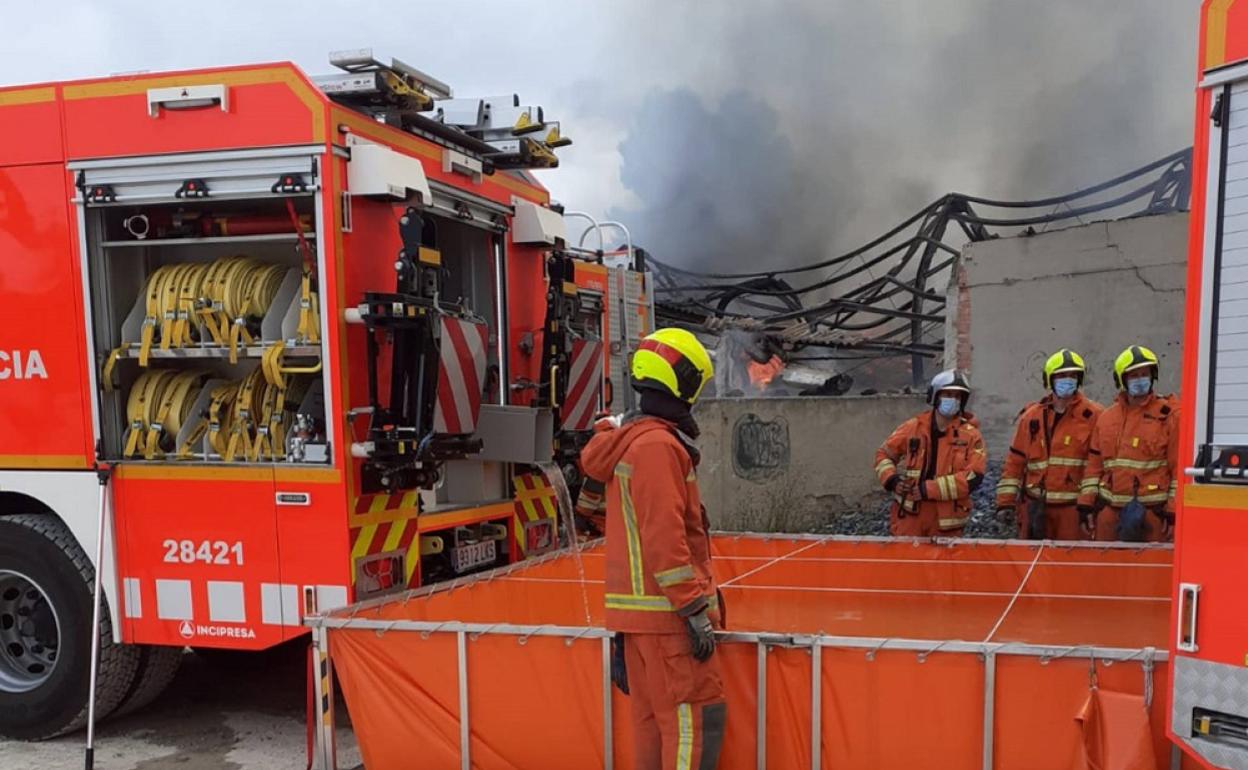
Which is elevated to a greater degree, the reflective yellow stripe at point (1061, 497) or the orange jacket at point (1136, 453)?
the orange jacket at point (1136, 453)

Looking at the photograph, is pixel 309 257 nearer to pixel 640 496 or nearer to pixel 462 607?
pixel 462 607

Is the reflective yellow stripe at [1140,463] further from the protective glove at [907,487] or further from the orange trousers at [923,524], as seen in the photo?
the protective glove at [907,487]

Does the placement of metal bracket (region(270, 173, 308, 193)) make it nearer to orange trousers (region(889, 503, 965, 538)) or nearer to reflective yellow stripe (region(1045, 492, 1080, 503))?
orange trousers (region(889, 503, 965, 538))

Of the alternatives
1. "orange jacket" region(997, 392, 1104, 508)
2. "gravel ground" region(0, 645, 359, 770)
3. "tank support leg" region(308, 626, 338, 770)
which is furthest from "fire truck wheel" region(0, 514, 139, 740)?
"orange jacket" region(997, 392, 1104, 508)

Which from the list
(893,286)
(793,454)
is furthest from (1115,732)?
(893,286)

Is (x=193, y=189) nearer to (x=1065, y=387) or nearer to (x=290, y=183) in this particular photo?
(x=290, y=183)

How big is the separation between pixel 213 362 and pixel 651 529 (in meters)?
2.88

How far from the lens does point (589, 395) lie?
5.85 m

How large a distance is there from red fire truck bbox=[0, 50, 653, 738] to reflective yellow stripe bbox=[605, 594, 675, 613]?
1.43 metres

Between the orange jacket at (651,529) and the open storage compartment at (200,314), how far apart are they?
1555 millimetres

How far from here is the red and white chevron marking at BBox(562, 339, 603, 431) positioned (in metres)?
5.66

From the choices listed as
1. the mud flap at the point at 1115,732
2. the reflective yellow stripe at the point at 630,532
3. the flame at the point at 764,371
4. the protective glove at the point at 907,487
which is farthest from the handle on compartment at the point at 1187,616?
the flame at the point at 764,371

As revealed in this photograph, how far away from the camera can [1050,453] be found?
5.87 metres

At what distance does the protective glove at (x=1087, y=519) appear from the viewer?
571cm
